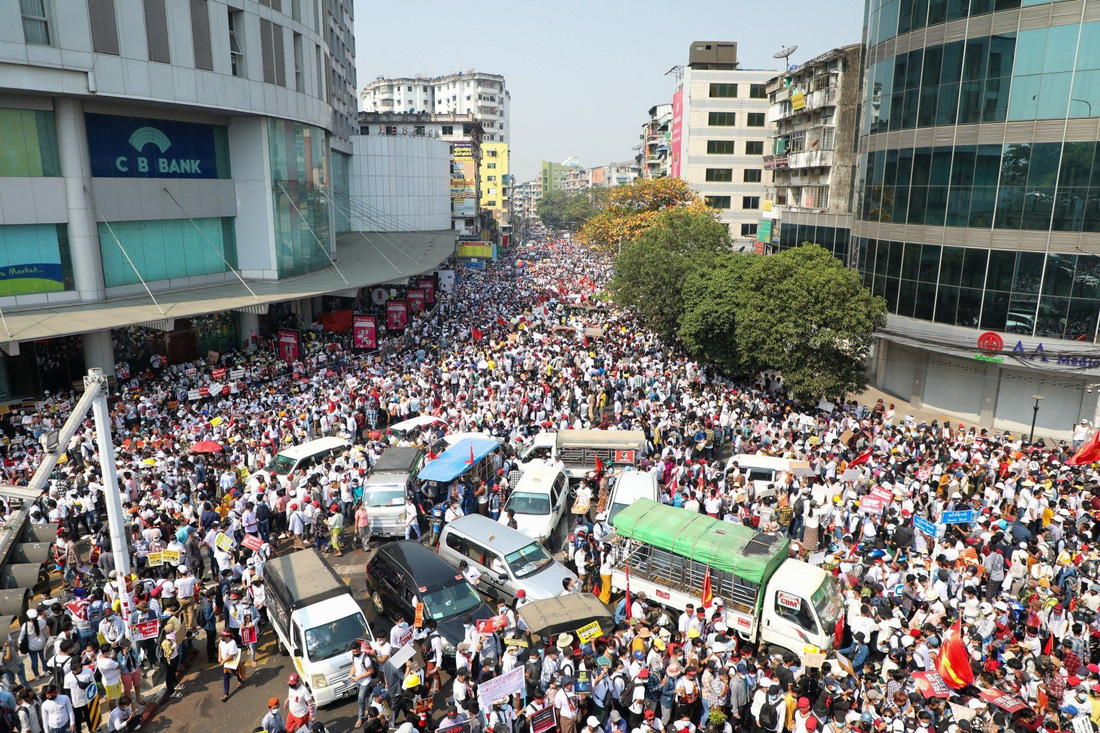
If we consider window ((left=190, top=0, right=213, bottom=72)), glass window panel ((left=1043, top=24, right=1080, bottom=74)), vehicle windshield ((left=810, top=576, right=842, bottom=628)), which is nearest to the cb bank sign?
window ((left=190, top=0, right=213, bottom=72))

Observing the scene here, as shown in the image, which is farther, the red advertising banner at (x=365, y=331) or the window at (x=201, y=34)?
the red advertising banner at (x=365, y=331)

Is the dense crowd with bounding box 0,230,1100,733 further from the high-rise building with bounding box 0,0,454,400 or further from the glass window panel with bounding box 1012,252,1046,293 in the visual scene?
the glass window panel with bounding box 1012,252,1046,293

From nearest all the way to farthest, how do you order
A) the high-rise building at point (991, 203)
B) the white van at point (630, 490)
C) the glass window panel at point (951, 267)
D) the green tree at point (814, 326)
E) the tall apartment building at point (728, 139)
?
the white van at point (630, 490), the high-rise building at point (991, 203), the green tree at point (814, 326), the glass window panel at point (951, 267), the tall apartment building at point (728, 139)

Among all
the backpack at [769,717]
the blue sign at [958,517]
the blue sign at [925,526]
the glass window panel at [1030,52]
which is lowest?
the backpack at [769,717]

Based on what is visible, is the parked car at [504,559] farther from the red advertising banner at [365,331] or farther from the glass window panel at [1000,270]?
the glass window panel at [1000,270]

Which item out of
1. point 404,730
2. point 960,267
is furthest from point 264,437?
point 960,267

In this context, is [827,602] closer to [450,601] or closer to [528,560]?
[528,560]

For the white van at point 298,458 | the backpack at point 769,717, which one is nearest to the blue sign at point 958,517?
the backpack at point 769,717
